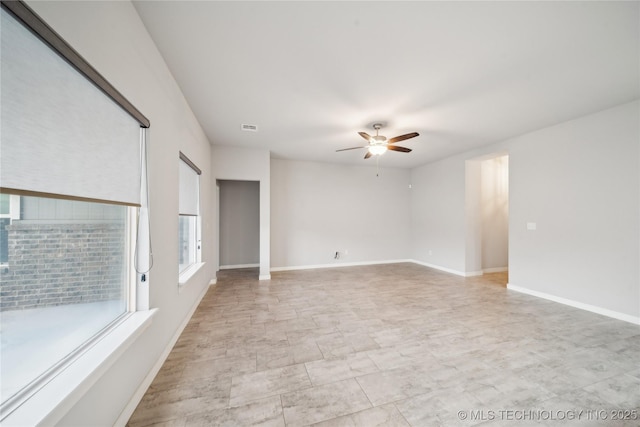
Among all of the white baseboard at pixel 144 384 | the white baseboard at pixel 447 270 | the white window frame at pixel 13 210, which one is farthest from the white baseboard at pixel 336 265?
the white window frame at pixel 13 210

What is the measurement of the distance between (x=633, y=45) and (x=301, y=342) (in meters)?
4.09

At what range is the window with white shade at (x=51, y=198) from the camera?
84cm

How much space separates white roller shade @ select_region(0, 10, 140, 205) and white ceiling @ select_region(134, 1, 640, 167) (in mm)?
966

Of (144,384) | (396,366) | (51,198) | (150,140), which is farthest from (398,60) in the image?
(144,384)

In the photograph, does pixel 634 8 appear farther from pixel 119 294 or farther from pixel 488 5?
pixel 119 294

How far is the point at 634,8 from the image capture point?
1.59 meters

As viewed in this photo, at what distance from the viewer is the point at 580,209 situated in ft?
11.0

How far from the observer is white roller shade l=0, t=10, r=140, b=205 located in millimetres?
812

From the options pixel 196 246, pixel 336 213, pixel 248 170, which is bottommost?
pixel 196 246

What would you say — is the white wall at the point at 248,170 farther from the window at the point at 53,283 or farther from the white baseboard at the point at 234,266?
the window at the point at 53,283

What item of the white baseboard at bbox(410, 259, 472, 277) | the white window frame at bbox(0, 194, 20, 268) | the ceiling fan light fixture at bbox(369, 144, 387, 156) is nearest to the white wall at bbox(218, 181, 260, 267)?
the ceiling fan light fixture at bbox(369, 144, 387, 156)

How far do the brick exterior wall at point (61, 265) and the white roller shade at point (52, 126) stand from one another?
22 centimetres

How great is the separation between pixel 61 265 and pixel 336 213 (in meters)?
5.30

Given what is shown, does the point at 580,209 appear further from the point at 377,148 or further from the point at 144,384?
the point at 144,384
